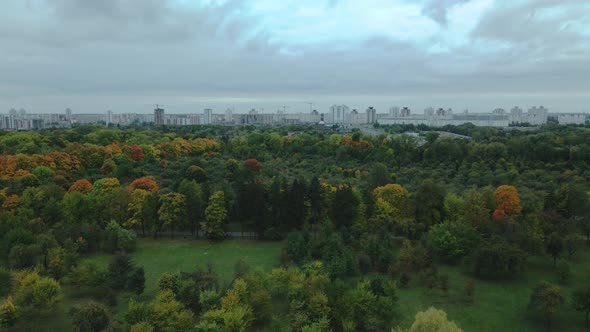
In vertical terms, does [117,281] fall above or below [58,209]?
below

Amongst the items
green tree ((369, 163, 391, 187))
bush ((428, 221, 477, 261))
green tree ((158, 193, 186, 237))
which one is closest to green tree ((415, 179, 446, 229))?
bush ((428, 221, 477, 261))

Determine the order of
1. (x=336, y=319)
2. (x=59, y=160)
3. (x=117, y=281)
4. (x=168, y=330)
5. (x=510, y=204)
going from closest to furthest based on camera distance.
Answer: (x=168, y=330) < (x=336, y=319) < (x=117, y=281) < (x=510, y=204) < (x=59, y=160)

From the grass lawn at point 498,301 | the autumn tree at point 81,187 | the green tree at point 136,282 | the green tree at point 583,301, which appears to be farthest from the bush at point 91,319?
the green tree at point 583,301

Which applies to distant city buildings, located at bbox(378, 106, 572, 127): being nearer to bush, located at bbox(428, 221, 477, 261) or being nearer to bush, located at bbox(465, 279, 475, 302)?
bush, located at bbox(428, 221, 477, 261)

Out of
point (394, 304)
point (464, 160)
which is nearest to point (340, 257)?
point (394, 304)

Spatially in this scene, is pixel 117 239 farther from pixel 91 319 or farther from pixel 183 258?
pixel 91 319

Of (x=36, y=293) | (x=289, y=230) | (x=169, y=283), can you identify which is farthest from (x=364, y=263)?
(x=36, y=293)

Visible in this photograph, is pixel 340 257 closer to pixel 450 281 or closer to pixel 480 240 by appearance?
pixel 450 281

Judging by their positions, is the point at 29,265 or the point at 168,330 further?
the point at 29,265
